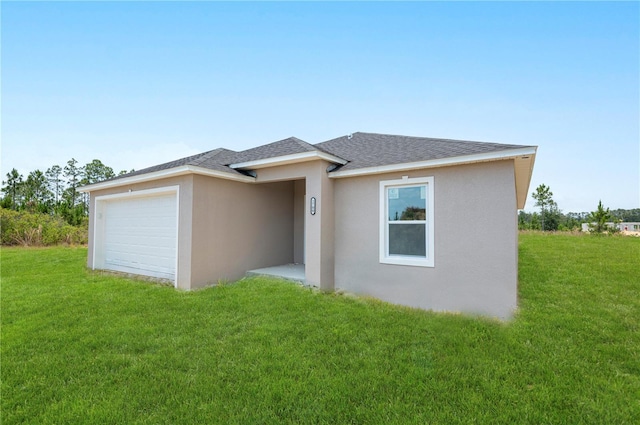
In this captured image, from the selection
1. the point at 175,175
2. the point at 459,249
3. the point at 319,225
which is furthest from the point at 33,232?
the point at 459,249

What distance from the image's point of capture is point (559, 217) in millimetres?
45094

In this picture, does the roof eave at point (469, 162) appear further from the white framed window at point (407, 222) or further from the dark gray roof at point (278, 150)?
the dark gray roof at point (278, 150)

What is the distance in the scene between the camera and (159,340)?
458 cm

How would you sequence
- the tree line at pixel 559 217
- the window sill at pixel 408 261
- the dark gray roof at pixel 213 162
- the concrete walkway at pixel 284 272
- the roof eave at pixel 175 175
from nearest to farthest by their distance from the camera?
the window sill at pixel 408 261 → the roof eave at pixel 175 175 → the concrete walkway at pixel 284 272 → the dark gray roof at pixel 213 162 → the tree line at pixel 559 217

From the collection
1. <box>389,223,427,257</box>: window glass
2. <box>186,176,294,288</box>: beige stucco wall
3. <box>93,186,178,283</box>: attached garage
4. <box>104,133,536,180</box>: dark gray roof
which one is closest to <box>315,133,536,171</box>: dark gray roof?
<box>104,133,536,180</box>: dark gray roof

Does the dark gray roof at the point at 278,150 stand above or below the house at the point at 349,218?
above

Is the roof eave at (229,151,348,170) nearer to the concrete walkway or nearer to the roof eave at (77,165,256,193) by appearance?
the roof eave at (77,165,256,193)

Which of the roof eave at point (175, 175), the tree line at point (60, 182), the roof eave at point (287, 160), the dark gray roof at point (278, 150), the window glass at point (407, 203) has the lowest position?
the window glass at point (407, 203)

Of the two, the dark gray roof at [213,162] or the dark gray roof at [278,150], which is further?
the dark gray roof at [213,162]

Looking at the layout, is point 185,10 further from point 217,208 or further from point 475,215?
point 475,215

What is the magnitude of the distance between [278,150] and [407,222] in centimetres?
406

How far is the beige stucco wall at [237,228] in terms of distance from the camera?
25.1ft

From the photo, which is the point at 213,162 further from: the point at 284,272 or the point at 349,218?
the point at 349,218

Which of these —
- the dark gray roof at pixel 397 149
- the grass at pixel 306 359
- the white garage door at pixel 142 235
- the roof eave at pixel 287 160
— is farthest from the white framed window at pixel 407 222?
the white garage door at pixel 142 235
